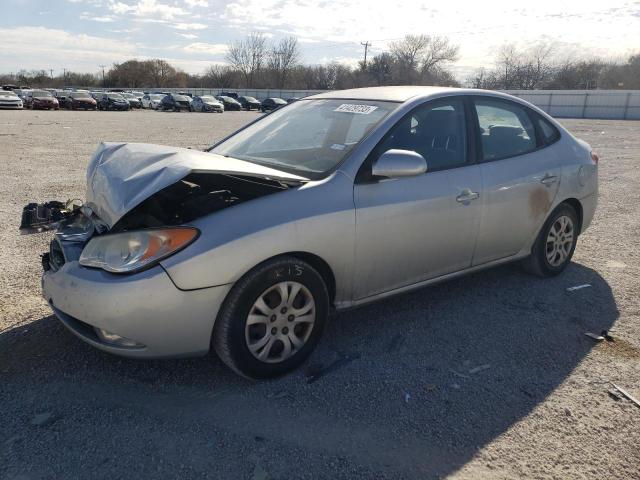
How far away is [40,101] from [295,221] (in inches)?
1752

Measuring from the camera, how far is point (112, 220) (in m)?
2.85

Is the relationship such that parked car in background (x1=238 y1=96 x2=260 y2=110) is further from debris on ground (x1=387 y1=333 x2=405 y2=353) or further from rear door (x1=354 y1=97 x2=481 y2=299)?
debris on ground (x1=387 y1=333 x2=405 y2=353)

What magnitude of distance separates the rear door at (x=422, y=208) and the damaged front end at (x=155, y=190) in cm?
54

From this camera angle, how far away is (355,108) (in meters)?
3.78

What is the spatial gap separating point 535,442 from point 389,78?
7330 cm

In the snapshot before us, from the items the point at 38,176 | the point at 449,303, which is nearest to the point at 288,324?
the point at 449,303

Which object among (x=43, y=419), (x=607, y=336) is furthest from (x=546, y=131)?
(x=43, y=419)

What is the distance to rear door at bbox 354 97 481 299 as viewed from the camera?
323cm

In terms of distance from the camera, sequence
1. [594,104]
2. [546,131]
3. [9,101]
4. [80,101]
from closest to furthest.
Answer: [546,131]
[9,101]
[80,101]
[594,104]

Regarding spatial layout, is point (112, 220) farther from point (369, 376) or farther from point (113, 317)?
point (369, 376)

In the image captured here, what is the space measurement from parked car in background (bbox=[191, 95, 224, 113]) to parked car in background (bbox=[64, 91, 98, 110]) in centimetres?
811

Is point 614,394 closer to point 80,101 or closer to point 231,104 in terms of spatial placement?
point 80,101

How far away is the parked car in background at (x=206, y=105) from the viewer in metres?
43.9

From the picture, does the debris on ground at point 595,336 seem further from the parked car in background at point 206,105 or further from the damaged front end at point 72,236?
the parked car in background at point 206,105
